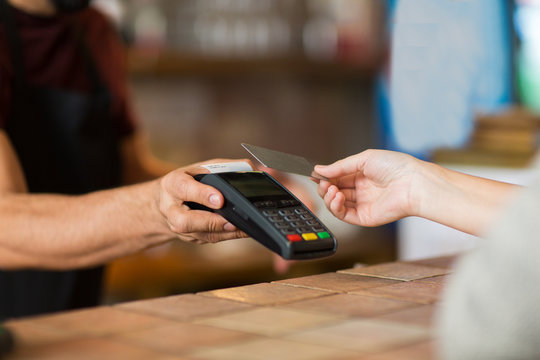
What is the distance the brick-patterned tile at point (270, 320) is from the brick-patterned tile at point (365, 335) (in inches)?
0.8

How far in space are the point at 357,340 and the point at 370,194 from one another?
0.51m

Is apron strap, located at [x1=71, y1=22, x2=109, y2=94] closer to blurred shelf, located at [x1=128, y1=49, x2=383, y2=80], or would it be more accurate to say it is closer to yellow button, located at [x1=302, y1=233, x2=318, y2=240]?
yellow button, located at [x1=302, y1=233, x2=318, y2=240]

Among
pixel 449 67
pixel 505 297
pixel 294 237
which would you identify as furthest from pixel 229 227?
pixel 449 67

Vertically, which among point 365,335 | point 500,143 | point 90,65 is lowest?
point 500,143

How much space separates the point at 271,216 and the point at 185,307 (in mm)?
181

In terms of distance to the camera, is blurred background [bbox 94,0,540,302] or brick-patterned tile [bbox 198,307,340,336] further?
blurred background [bbox 94,0,540,302]

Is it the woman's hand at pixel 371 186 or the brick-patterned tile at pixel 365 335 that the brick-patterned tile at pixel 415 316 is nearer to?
the brick-patterned tile at pixel 365 335

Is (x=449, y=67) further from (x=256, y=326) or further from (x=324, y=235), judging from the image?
(x=256, y=326)

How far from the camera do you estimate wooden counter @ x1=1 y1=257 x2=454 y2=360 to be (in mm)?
604

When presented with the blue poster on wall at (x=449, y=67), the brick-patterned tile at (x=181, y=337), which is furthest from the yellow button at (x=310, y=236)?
the blue poster on wall at (x=449, y=67)

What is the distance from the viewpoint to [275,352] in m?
0.59

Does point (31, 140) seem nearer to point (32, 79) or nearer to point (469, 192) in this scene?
point (32, 79)

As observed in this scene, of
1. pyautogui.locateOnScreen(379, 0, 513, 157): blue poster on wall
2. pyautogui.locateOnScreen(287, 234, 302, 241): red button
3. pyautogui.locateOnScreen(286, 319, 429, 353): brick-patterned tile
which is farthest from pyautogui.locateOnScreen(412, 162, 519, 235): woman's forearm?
pyautogui.locateOnScreen(379, 0, 513, 157): blue poster on wall

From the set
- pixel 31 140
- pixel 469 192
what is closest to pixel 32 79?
pixel 31 140
